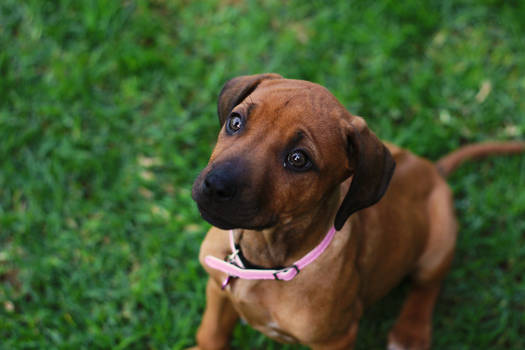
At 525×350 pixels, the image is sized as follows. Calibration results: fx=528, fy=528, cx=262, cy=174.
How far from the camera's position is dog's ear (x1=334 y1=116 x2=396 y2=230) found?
2582 millimetres

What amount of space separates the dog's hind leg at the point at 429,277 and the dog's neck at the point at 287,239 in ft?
4.39

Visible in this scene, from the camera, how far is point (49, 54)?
4969mm

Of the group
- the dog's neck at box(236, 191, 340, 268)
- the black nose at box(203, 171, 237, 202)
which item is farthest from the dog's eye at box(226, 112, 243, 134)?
the dog's neck at box(236, 191, 340, 268)

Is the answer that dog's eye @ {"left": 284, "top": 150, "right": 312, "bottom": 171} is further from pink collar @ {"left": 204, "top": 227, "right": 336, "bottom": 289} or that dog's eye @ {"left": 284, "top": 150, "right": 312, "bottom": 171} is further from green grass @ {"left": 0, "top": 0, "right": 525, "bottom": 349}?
green grass @ {"left": 0, "top": 0, "right": 525, "bottom": 349}

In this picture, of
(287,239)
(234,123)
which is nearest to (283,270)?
(287,239)

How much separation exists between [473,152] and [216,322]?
100 inches

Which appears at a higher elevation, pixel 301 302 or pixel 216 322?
pixel 301 302

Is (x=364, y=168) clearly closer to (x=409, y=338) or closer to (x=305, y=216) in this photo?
(x=305, y=216)

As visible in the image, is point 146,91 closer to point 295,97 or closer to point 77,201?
point 77,201

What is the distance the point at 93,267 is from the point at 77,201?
1.97ft

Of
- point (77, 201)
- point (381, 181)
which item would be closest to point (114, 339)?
point (77, 201)

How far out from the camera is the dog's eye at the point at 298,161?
245 cm

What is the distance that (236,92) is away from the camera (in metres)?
2.81

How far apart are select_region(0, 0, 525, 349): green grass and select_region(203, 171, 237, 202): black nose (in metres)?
1.89
